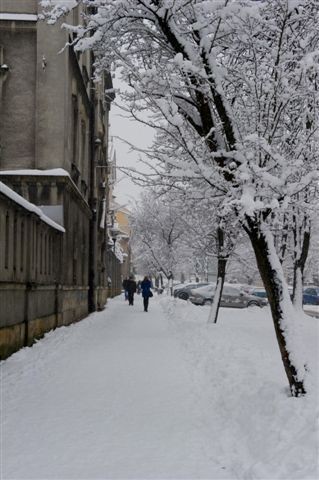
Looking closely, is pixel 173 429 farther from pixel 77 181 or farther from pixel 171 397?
pixel 77 181

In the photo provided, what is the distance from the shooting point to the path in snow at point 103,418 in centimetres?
457

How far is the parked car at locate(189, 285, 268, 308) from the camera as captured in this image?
34.3m

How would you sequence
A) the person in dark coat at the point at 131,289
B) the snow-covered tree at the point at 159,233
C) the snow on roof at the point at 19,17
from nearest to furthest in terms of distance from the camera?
the snow on roof at the point at 19,17, the person in dark coat at the point at 131,289, the snow-covered tree at the point at 159,233

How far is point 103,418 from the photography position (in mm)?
6148

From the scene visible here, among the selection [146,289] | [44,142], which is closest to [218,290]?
[44,142]

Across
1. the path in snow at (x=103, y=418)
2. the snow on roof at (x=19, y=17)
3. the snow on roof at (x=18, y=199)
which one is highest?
the snow on roof at (x=19, y=17)

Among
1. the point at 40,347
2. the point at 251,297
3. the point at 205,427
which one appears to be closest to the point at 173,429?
the point at 205,427

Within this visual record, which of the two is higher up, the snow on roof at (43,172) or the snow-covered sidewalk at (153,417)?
the snow on roof at (43,172)

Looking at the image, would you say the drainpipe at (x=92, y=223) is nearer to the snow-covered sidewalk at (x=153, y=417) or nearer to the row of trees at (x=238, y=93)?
the snow-covered sidewalk at (x=153, y=417)

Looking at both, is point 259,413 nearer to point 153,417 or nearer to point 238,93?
point 153,417

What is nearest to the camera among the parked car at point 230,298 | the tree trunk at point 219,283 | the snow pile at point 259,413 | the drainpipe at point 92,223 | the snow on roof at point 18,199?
the snow pile at point 259,413

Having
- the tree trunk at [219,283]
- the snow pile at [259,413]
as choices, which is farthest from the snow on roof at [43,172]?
the snow pile at [259,413]

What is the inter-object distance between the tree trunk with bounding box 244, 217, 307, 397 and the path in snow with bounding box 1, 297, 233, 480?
1039 millimetres

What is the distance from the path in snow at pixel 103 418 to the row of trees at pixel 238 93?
4.84 ft
